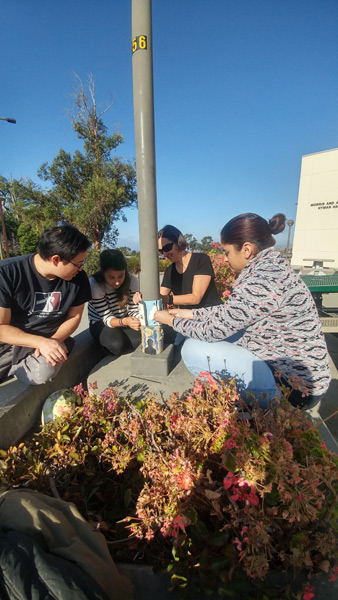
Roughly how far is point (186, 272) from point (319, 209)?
6772 millimetres

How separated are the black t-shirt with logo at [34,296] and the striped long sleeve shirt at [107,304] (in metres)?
0.37

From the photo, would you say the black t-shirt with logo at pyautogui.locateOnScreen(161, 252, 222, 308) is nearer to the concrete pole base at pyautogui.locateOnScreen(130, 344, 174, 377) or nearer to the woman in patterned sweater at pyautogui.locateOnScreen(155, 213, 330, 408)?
the concrete pole base at pyautogui.locateOnScreen(130, 344, 174, 377)

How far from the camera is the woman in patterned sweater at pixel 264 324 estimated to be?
1.56 m

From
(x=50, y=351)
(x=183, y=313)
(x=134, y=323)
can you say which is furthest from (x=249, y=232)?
(x=50, y=351)

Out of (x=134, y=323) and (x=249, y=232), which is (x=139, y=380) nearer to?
(x=134, y=323)

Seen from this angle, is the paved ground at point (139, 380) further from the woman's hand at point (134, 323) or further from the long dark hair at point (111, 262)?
the long dark hair at point (111, 262)

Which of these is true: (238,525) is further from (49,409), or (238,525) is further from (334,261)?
(334,261)

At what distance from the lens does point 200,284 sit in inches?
110

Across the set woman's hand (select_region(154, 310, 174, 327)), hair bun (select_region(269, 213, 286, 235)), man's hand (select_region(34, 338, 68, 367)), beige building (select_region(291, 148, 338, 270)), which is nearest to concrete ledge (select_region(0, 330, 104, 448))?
man's hand (select_region(34, 338, 68, 367))

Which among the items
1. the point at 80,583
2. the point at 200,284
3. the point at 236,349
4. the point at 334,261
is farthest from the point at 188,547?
→ the point at 334,261

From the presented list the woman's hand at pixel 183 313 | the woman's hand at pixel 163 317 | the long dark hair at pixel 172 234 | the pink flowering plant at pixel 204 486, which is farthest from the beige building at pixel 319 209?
the pink flowering plant at pixel 204 486

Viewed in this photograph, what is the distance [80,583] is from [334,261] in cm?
875

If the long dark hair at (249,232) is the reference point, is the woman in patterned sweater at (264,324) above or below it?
below

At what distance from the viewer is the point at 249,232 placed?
1.65 m
